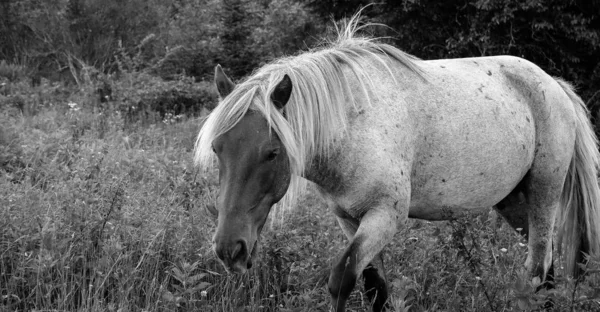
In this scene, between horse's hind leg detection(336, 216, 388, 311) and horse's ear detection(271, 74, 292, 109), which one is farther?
horse's hind leg detection(336, 216, 388, 311)

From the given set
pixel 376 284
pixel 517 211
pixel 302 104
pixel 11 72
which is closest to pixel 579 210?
pixel 517 211

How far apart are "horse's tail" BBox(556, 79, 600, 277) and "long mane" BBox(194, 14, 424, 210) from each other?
5.76 feet

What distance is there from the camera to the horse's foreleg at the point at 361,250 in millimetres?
3285

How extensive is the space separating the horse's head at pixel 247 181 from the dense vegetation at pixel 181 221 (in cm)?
69

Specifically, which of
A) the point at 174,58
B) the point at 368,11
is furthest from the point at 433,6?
the point at 174,58

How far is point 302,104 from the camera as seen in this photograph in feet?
10.8

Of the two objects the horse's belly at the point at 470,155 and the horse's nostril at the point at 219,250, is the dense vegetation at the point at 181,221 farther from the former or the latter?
the horse's nostril at the point at 219,250

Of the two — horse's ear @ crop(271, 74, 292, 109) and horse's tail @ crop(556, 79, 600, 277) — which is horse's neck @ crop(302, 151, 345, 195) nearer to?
horse's ear @ crop(271, 74, 292, 109)

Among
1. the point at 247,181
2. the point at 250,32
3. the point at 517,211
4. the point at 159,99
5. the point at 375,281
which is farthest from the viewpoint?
the point at 250,32

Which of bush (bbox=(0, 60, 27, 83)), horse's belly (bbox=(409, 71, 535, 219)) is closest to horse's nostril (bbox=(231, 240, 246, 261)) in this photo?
horse's belly (bbox=(409, 71, 535, 219))

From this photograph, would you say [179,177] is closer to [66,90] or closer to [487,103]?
[487,103]

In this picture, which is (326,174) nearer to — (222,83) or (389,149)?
(389,149)

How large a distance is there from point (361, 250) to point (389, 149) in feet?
1.73

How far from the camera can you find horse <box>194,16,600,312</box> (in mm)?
3090
